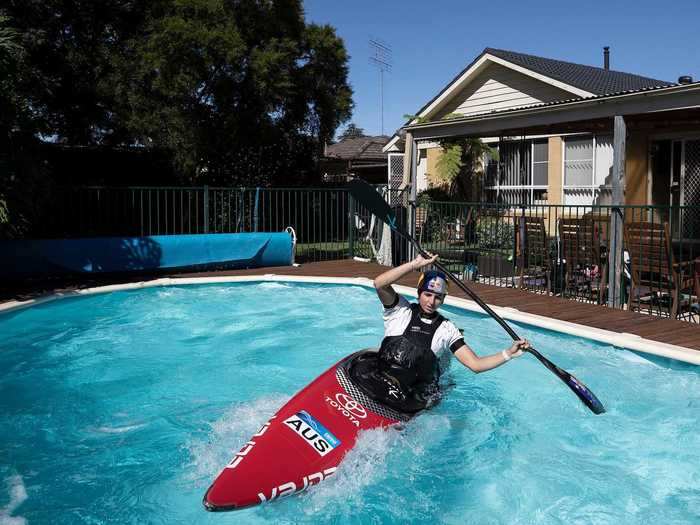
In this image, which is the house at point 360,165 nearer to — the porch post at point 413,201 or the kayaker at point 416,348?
the porch post at point 413,201

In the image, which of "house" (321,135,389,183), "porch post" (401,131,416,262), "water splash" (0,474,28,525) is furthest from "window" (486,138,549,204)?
"water splash" (0,474,28,525)

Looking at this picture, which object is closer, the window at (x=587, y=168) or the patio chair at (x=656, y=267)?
the patio chair at (x=656, y=267)

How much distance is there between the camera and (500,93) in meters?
18.0

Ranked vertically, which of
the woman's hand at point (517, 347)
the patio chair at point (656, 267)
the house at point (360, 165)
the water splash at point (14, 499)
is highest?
the house at point (360, 165)

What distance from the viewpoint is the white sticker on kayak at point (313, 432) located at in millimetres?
4207

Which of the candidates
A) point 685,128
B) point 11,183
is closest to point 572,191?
point 685,128

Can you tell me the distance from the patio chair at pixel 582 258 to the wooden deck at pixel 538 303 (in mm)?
471

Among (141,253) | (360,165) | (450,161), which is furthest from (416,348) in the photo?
(360,165)

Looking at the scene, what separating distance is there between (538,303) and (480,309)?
0.86 m

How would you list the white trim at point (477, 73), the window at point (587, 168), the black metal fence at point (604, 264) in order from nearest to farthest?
the black metal fence at point (604, 264)
the window at point (587, 168)
the white trim at point (477, 73)

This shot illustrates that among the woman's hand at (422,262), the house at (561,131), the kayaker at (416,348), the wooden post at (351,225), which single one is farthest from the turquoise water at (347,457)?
the wooden post at (351,225)

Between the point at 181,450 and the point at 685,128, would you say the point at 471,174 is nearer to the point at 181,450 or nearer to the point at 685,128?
the point at 685,128

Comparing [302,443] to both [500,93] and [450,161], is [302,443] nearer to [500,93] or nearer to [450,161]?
[450,161]

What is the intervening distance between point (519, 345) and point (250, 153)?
612 inches
